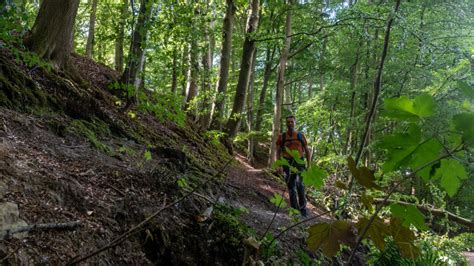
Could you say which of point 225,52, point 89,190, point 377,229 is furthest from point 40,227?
point 225,52

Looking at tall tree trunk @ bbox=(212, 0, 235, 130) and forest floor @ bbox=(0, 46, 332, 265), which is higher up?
tall tree trunk @ bbox=(212, 0, 235, 130)

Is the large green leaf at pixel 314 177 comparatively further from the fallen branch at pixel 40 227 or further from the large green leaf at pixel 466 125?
the fallen branch at pixel 40 227

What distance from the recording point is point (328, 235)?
1667mm

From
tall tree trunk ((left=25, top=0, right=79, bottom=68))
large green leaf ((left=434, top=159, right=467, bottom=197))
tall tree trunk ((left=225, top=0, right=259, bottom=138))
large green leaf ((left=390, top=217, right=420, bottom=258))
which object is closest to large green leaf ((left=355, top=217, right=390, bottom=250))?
large green leaf ((left=390, top=217, right=420, bottom=258))

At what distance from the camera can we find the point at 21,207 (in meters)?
2.55

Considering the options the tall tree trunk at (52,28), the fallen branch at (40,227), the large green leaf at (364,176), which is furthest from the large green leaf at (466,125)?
the tall tree trunk at (52,28)

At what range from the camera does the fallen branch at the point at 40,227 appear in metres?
2.19

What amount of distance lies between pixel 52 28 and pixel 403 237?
636cm

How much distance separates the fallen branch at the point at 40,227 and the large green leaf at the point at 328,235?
1807 mm

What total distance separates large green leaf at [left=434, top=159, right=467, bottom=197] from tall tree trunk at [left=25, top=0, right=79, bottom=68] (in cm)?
636

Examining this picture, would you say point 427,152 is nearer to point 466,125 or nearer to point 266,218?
point 466,125

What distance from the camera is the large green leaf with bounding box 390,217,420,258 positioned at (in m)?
1.66

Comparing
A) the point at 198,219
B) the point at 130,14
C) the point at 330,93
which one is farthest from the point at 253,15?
the point at 198,219

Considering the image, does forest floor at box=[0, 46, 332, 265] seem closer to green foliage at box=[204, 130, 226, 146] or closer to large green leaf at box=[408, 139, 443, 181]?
large green leaf at box=[408, 139, 443, 181]
